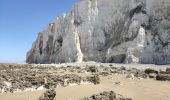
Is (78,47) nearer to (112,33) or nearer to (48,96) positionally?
(112,33)

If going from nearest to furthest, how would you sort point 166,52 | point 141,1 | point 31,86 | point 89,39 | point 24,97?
point 24,97, point 31,86, point 166,52, point 141,1, point 89,39

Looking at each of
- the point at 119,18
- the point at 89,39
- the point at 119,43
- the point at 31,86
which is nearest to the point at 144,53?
the point at 119,43

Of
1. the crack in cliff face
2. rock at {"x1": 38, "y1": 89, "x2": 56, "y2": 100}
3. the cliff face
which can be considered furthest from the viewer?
the crack in cliff face

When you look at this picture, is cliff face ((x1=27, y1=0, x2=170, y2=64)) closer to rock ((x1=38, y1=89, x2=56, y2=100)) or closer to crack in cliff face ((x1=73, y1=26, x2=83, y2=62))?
crack in cliff face ((x1=73, y1=26, x2=83, y2=62))

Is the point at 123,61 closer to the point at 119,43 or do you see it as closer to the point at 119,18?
the point at 119,43

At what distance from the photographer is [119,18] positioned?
43.4m

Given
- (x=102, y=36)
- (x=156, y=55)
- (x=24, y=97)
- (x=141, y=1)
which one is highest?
(x=141, y=1)

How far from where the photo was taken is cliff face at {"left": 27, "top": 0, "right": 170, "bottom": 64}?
120 feet

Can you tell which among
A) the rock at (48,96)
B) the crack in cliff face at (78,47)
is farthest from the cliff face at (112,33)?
the rock at (48,96)

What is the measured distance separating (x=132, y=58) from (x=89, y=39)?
10.1 meters

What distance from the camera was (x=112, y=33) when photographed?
43.8 meters

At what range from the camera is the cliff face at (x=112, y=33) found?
120 feet

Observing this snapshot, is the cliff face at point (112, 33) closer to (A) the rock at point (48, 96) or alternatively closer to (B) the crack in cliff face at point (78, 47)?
(B) the crack in cliff face at point (78, 47)

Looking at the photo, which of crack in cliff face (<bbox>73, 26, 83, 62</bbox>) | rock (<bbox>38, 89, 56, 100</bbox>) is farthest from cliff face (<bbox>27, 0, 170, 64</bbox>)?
rock (<bbox>38, 89, 56, 100</bbox>)
